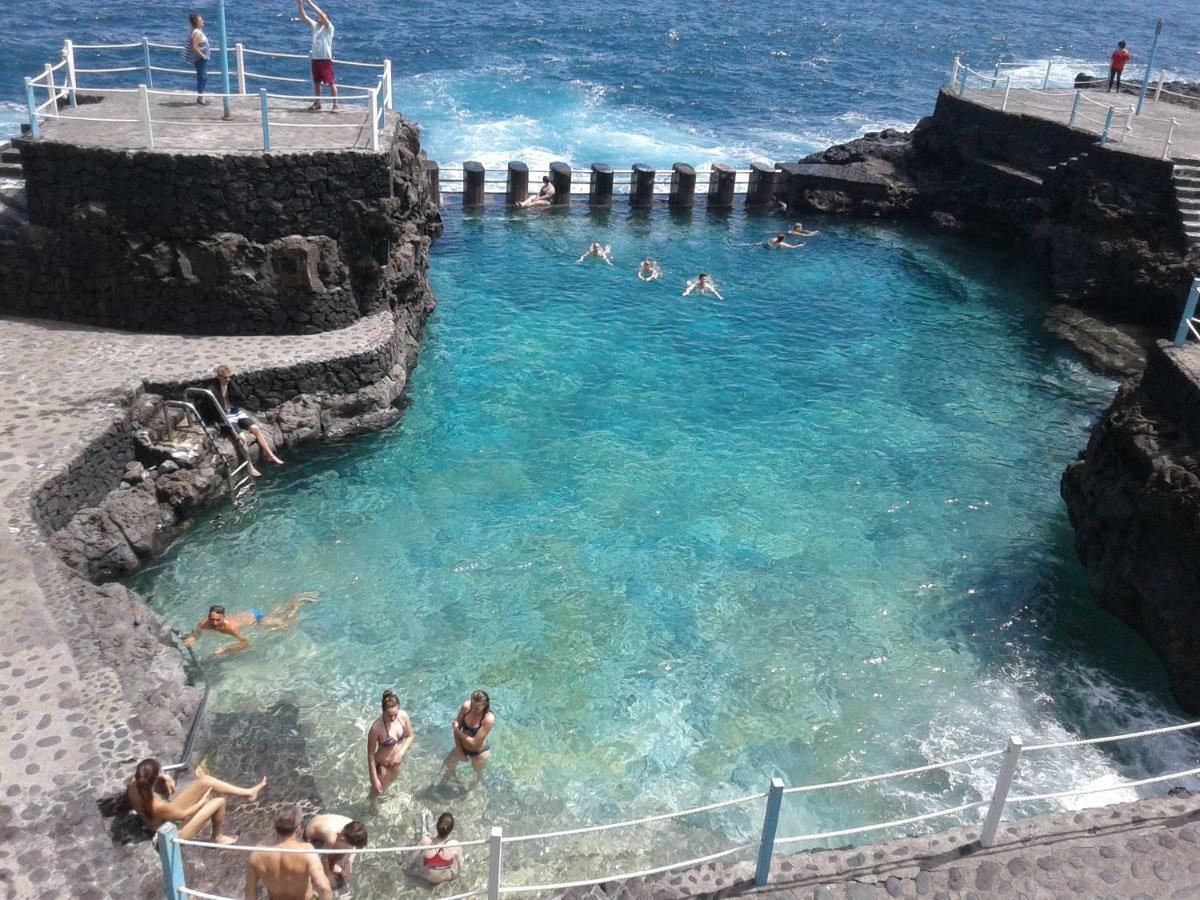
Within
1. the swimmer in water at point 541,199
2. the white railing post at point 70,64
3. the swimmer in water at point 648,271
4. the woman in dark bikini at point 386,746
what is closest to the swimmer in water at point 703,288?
the swimmer in water at point 648,271

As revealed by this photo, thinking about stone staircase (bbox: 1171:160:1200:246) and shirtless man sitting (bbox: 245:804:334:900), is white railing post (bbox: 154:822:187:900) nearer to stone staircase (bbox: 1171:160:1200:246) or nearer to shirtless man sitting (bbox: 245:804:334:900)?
shirtless man sitting (bbox: 245:804:334:900)

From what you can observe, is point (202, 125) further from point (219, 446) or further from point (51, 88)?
point (219, 446)

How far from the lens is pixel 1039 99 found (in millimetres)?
32031

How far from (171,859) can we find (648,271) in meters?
21.9

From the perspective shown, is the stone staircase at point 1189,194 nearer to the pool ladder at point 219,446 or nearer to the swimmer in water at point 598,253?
the swimmer in water at point 598,253

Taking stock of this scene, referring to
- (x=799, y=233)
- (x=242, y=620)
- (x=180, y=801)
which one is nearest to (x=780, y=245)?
(x=799, y=233)

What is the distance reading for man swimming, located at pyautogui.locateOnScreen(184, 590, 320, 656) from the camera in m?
13.0

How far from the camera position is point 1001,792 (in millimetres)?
8258

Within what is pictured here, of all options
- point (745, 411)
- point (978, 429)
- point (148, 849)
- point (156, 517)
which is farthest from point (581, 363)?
point (148, 849)

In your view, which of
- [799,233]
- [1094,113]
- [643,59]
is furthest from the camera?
[643,59]

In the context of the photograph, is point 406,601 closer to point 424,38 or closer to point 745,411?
point 745,411

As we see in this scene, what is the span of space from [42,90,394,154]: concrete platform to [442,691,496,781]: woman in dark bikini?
11280 mm

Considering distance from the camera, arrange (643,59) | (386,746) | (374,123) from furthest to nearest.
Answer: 1. (643,59)
2. (374,123)
3. (386,746)

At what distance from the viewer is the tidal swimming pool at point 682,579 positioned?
12.0 meters
